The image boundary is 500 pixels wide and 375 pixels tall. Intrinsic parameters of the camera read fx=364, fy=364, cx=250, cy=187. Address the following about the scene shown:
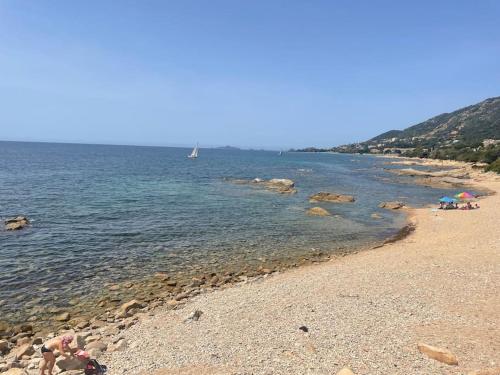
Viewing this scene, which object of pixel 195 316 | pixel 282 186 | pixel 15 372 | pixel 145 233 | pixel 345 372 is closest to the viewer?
pixel 345 372

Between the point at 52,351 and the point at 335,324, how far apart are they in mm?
9206

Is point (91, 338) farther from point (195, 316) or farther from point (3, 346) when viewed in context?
point (195, 316)

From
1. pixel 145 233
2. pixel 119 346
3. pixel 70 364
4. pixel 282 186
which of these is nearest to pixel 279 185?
pixel 282 186

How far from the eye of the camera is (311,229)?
32844 millimetres

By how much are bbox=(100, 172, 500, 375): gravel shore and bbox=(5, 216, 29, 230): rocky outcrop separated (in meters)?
19.7

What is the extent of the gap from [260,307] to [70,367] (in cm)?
729

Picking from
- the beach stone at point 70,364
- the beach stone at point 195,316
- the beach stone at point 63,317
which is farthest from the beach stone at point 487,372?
the beach stone at point 63,317

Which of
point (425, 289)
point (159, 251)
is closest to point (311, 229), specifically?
point (159, 251)

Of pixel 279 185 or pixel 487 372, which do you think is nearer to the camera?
pixel 487 372

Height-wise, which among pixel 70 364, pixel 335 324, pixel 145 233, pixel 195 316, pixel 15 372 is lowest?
pixel 145 233

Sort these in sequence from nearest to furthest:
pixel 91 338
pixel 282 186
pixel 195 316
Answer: pixel 91 338 → pixel 195 316 → pixel 282 186

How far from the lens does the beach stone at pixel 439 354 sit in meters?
10.5

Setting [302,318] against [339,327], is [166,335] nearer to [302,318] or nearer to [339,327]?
[302,318]

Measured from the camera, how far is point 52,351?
1064cm
